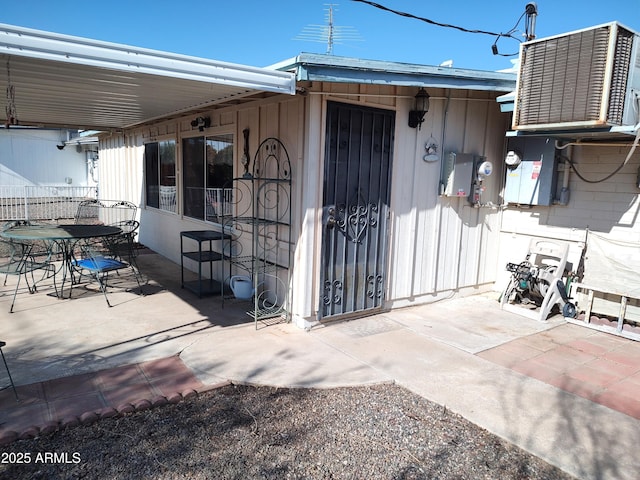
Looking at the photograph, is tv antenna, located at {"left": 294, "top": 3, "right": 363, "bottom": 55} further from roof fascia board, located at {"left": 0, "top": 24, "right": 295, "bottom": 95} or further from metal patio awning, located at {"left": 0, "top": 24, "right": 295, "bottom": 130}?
roof fascia board, located at {"left": 0, "top": 24, "right": 295, "bottom": 95}

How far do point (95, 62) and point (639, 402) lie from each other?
4324mm

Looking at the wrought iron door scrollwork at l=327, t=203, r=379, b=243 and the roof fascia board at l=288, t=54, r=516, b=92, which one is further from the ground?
the roof fascia board at l=288, t=54, r=516, b=92

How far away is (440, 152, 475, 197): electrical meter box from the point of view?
516 cm

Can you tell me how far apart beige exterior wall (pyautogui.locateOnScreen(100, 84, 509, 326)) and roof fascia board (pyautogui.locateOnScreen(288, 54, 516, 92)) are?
1.33 ft

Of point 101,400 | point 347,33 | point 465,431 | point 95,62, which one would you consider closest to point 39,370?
point 101,400

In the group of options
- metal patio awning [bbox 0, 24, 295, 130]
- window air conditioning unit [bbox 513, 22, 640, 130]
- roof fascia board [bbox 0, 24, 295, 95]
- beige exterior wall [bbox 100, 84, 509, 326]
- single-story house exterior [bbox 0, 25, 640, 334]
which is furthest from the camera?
beige exterior wall [bbox 100, 84, 509, 326]

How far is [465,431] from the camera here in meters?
2.74

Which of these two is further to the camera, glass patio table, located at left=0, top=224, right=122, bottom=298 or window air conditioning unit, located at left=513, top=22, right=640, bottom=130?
glass patio table, located at left=0, top=224, right=122, bottom=298

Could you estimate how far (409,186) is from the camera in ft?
16.3

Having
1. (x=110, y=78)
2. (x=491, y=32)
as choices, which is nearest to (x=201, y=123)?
(x=110, y=78)

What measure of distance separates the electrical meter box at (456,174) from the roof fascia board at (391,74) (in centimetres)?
84

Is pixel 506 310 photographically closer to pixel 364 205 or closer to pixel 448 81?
pixel 364 205

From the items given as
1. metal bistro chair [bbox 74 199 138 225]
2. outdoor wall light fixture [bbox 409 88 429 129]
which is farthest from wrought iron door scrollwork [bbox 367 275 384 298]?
metal bistro chair [bbox 74 199 138 225]

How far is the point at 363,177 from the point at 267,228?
1.19 metres
